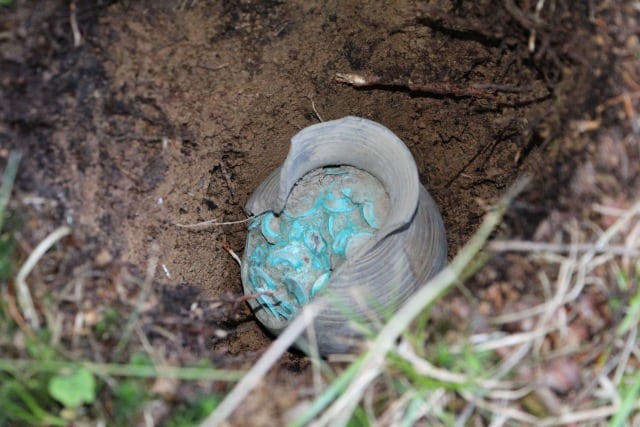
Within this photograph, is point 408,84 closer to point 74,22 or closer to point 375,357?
point 74,22

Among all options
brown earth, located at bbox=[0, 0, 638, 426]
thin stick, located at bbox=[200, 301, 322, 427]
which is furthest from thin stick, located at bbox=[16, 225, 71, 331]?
thin stick, located at bbox=[200, 301, 322, 427]

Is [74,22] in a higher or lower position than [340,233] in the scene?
higher

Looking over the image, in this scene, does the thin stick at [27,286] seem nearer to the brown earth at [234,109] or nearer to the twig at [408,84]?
Result: the brown earth at [234,109]

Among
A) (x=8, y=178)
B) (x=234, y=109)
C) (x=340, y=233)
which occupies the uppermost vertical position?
(x=8, y=178)

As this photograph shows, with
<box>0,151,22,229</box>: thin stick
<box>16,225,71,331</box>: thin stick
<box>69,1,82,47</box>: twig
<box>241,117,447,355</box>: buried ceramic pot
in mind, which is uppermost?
<box>69,1,82,47</box>: twig

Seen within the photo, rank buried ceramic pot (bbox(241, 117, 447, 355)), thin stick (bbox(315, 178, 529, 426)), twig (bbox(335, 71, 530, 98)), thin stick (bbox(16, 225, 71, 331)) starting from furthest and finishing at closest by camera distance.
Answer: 1. twig (bbox(335, 71, 530, 98))
2. buried ceramic pot (bbox(241, 117, 447, 355))
3. thin stick (bbox(16, 225, 71, 331))
4. thin stick (bbox(315, 178, 529, 426))

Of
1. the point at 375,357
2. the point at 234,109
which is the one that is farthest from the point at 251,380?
the point at 234,109

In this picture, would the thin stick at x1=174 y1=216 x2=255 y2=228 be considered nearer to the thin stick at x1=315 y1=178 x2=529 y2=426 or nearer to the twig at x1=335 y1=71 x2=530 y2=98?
the twig at x1=335 y1=71 x2=530 y2=98
